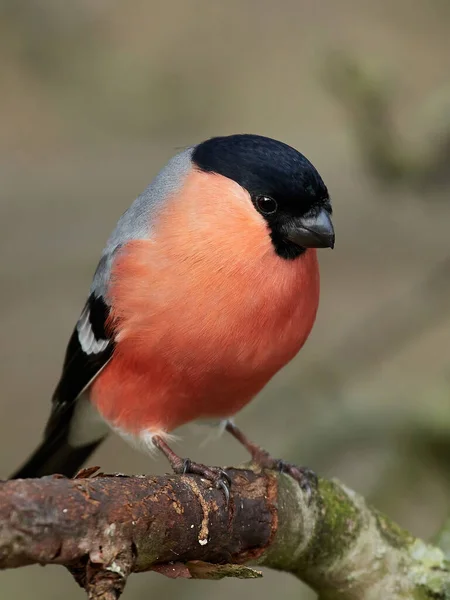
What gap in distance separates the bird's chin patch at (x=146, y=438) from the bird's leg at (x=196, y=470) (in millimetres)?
20

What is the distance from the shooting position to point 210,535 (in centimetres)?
268

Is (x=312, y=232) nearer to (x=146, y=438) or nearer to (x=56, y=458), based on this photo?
(x=146, y=438)

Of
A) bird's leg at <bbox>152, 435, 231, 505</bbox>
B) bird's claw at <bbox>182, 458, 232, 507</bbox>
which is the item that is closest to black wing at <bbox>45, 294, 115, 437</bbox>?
bird's leg at <bbox>152, 435, 231, 505</bbox>

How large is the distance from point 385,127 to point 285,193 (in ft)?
3.38

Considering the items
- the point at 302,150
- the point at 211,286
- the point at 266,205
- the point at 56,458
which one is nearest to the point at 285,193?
the point at 266,205

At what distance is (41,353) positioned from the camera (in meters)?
6.41

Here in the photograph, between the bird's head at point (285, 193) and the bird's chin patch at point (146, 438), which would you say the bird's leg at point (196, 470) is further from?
the bird's head at point (285, 193)

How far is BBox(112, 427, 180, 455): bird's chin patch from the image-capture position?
3836 millimetres

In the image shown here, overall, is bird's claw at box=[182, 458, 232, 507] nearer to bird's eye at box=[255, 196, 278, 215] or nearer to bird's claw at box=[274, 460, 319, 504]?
bird's claw at box=[274, 460, 319, 504]

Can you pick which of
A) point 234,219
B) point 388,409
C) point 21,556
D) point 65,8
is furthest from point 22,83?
point 21,556

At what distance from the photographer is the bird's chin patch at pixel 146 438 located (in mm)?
3836

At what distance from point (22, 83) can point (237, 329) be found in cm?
289

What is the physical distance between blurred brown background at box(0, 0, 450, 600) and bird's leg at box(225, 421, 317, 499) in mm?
164

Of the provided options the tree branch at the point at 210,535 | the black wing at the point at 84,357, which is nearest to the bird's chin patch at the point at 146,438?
the black wing at the point at 84,357
